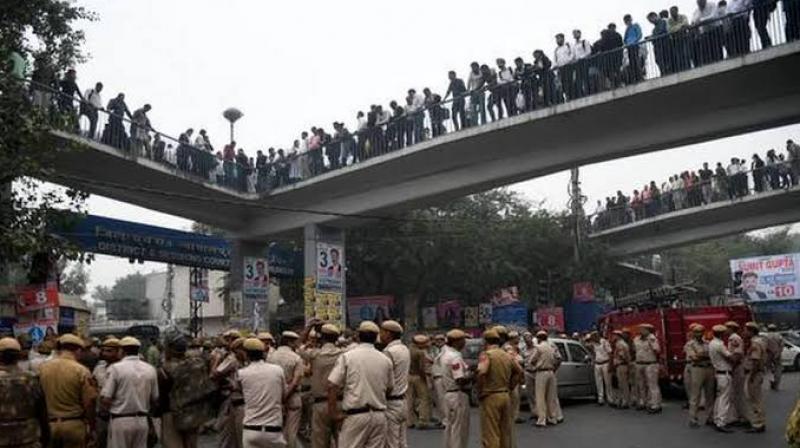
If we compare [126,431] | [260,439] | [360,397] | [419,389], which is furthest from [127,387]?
[419,389]

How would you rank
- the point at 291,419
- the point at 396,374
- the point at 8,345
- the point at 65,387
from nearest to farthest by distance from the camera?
the point at 8,345 → the point at 65,387 → the point at 396,374 → the point at 291,419

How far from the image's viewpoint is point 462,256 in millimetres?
32750

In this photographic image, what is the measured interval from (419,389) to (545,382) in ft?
7.44

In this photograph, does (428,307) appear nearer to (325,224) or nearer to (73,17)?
(325,224)

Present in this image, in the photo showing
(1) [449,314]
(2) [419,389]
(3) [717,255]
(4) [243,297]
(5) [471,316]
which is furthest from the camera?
(3) [717,255]

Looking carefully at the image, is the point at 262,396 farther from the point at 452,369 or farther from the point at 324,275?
the point at 324,275

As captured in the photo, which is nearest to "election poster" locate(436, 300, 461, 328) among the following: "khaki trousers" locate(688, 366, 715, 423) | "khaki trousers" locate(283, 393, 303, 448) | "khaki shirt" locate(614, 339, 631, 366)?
"khaki shirt" locate(614, 339, 631, 366)

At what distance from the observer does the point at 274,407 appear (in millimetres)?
6980

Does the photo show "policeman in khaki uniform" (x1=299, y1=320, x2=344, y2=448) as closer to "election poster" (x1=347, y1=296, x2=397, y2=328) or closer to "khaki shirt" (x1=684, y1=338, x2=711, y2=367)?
"khaki shirt" (x1=684, y1=338, x2=711, y2=367)

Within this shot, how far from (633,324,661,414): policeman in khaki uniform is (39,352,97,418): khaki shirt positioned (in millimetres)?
10561

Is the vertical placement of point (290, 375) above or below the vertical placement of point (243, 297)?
below

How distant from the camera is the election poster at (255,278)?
25.1m

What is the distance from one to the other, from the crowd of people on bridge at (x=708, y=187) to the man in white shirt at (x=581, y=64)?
9563 mm

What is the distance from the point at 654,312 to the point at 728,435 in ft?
17.9
